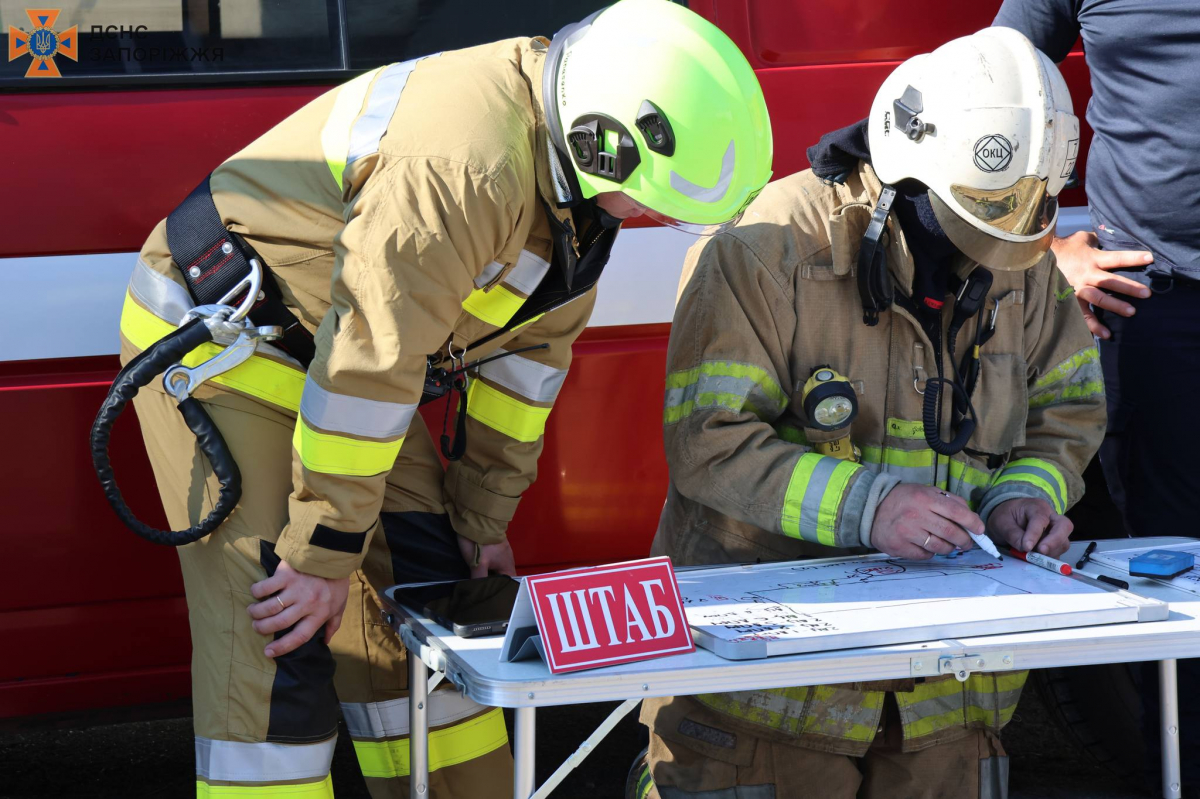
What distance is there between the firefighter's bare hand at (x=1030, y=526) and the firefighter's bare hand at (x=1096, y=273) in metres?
0.66

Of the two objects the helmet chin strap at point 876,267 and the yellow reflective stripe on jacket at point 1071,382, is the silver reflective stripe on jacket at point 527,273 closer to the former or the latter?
the helmet chin strap at point 876,267

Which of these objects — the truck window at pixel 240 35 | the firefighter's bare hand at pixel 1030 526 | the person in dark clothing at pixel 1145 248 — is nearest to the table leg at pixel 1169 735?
the firefighter's bare hand at pixel 1030 526

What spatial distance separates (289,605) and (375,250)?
61 cm

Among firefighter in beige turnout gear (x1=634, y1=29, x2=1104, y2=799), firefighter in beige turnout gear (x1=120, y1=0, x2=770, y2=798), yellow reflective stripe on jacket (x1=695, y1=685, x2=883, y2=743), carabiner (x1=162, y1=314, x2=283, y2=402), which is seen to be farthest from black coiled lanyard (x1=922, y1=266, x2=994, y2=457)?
carabiner (x1=162, y1=314, x2=283, y2=402)

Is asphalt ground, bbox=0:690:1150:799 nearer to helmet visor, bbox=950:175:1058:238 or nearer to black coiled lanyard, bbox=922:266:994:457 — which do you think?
black coiled lanyard, bbox=922:266:994:457

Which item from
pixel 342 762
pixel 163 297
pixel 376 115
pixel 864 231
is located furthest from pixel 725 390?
pixel 342 762

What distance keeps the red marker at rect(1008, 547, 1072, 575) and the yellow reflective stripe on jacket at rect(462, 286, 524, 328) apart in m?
1.00

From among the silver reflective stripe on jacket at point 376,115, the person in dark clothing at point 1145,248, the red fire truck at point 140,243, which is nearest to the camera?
the silver reflective stripe on jacket at point 376,115

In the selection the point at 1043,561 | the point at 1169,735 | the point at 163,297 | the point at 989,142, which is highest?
the point at 989,142

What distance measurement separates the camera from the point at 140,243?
2473mm

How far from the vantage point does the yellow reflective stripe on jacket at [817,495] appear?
211 centimetres

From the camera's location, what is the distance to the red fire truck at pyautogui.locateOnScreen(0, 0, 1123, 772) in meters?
2.42

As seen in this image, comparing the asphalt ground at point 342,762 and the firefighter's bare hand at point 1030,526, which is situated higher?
the firefighter's bare hand at point 1030,526

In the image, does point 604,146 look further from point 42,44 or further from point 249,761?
point 42,44
